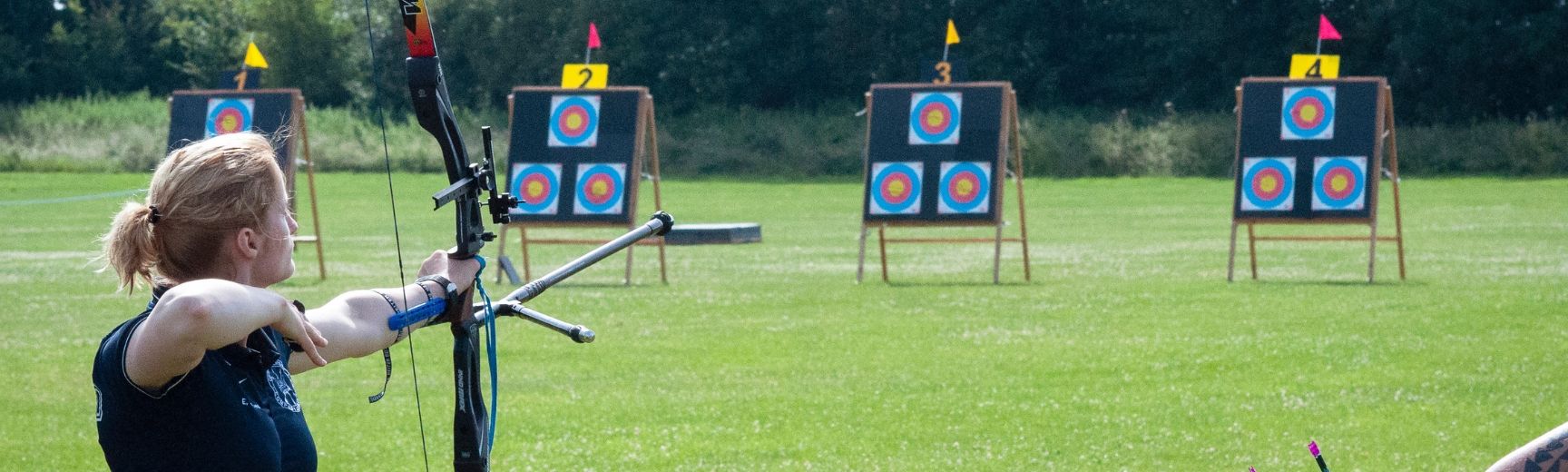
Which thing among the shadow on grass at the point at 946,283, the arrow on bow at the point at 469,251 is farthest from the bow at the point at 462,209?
the shadow on grass at the point at 946,283

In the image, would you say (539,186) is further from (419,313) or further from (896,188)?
(419,313)

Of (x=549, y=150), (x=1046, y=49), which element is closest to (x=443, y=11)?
(x=1046, y=49)

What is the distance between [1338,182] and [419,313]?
33.5ft

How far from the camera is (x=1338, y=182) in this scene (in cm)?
1155

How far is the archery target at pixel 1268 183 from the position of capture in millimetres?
11578

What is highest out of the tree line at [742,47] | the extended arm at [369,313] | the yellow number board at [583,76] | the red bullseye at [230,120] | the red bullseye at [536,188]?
the tree line at [742,47]

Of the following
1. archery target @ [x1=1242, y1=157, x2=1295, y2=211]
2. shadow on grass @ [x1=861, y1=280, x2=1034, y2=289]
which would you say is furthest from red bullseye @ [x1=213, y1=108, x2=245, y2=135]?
archery target @ [x1=1242, y1=157, x2=1295, y2=211]

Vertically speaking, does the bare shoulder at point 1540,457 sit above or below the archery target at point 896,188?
above

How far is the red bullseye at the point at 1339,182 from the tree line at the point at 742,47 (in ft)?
A: 84.2

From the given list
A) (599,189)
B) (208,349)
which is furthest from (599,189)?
(208,349)

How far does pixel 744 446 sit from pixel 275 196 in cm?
351

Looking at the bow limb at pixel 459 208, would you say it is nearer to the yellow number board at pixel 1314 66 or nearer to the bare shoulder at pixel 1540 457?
the bare shoulder at pixel 1540 457

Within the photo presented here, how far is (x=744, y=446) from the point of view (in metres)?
5.44

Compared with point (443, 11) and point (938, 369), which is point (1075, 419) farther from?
point (443, 11)
